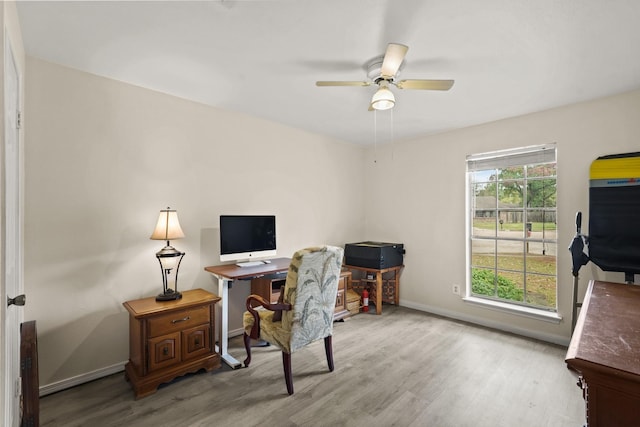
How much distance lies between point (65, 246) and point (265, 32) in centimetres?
213

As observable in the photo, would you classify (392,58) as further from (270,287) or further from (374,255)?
(374,255)

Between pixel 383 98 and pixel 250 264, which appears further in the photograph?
pixel 250 264

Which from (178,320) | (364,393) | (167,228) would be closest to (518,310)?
(364,393)

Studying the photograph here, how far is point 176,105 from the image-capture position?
284 cm

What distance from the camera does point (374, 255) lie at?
4.05 meters

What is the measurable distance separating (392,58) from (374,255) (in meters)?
2.69

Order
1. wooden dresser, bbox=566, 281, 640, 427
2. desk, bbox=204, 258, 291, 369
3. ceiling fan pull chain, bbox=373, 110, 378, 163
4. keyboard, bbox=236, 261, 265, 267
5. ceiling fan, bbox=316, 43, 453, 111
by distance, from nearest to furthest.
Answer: wooden dresser, bbox=566, 281, 640, 427, ceiling fan, bbox=316, 43, 453, 111, desk, bbox=204, 258, 291, 369, keyboard, bbox=236, 261, 265, 267, ceiling fan pull chain, bbox=373, 110, 378, 163

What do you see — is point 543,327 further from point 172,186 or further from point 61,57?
point 61,57

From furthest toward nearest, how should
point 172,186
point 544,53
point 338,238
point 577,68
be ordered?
point 338,238, point 172,186, point 577,68, point 544,53

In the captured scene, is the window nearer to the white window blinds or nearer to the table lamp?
the white window blinds

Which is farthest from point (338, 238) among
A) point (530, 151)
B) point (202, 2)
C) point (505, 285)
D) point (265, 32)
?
point (202, 2)

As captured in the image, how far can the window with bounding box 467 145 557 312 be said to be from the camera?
129 inches

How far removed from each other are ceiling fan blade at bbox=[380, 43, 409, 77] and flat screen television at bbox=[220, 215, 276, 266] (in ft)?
6.19

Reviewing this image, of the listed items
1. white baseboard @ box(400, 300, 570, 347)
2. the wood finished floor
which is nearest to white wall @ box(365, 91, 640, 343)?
white baseboard @ box(400, 300, 570, 347)
